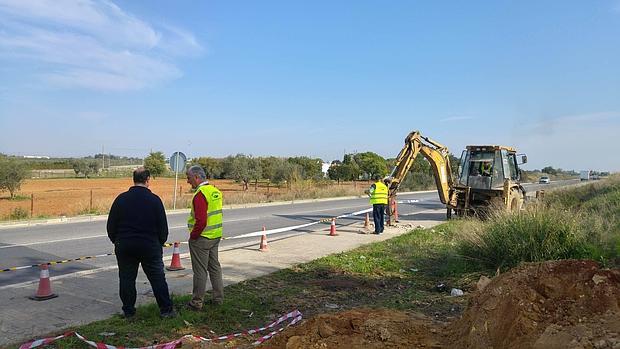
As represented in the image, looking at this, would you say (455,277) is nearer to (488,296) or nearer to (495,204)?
(488,296)

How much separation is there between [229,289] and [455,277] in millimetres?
4033

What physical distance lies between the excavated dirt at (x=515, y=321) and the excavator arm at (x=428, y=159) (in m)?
13.2

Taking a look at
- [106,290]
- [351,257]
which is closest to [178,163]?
[351,257]

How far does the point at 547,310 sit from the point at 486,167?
15.4 m

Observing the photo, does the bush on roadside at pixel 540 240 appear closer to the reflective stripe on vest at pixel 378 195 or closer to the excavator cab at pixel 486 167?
the reflective stripe on vest at pixel 378 195

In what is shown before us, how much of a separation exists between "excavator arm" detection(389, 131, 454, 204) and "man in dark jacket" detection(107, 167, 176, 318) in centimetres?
1259

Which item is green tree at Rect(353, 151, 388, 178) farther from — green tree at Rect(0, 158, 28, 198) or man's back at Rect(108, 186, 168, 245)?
man's back at Rect(108, 186, 168, 245)

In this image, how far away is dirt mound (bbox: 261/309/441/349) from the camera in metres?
4.25

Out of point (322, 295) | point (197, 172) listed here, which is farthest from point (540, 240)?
point (197, 172)

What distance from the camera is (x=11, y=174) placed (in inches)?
1499

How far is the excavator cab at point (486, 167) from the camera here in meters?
18.4

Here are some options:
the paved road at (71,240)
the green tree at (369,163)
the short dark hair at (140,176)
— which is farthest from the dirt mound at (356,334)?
the green tree at (369,163)

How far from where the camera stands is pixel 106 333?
18.1 feet

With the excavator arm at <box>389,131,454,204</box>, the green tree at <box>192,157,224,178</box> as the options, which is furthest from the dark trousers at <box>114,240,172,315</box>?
the green tree at <box>192,157,224,178</box>
